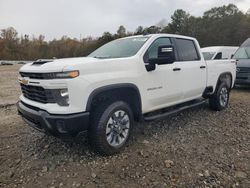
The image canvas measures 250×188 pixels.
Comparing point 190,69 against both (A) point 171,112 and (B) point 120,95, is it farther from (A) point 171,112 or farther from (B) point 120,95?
(B) point 120,95

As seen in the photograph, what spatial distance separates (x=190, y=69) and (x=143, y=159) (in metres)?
2.33

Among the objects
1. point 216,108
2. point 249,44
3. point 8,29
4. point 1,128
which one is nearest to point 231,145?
point 216,108

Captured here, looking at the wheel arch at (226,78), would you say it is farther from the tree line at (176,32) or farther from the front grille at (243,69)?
the tree line at (176,32)

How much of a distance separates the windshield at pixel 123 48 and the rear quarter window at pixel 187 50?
3.19 feet

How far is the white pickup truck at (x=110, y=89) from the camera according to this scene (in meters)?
3.17

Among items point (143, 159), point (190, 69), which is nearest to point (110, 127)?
point (143, 159)

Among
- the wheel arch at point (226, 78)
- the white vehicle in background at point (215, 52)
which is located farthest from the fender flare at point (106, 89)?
the white vehicle in background at point (215, 52)

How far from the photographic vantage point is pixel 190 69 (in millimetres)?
5043

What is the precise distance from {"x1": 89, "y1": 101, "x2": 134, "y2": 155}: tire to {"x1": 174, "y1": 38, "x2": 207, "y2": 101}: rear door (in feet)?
5.06

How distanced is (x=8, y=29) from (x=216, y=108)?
268ft

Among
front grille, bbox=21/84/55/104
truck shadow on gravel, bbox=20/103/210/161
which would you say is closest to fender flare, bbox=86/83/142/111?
front grille, bbox=21/84/55/104

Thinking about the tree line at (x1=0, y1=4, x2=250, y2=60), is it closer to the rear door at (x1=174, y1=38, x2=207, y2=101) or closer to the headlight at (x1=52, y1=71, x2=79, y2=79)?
the rear door at (x1=174, y1=38, x2=207, y2=101)

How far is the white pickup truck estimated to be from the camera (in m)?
3.17

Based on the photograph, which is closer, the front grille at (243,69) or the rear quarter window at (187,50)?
the rear quarter window at (187,50)
